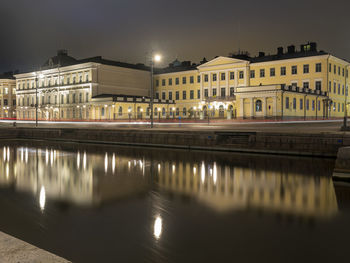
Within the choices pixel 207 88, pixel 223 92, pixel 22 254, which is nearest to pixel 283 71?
pixel 223 92

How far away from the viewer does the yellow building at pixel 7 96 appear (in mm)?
107750

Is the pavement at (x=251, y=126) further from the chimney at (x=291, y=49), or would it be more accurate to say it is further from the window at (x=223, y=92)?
the chimney at (x=291, y=49)

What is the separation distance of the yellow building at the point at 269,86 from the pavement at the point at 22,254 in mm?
43757

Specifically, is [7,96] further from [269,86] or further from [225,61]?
[269,86]

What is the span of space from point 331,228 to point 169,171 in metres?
9.42

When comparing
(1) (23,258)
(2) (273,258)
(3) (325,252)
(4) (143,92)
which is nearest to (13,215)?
(1) (23,258)

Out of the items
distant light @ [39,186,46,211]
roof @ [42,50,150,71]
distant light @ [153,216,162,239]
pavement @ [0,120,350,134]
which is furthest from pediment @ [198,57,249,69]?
distant light @ [153,216,162,239]

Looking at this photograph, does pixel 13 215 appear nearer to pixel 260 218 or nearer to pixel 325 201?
pixel 260 218

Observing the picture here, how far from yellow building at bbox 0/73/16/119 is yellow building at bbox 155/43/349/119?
57.9m

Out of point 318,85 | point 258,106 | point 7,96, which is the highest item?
point 7,96

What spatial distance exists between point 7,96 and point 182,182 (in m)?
109

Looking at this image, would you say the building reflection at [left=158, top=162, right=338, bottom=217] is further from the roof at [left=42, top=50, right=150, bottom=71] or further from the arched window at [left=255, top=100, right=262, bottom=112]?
the roof at [left=42, top=50, right=150, bottom=71]

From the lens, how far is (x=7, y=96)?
→ 108 metres

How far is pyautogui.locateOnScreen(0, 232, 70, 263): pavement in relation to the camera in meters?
4.36
